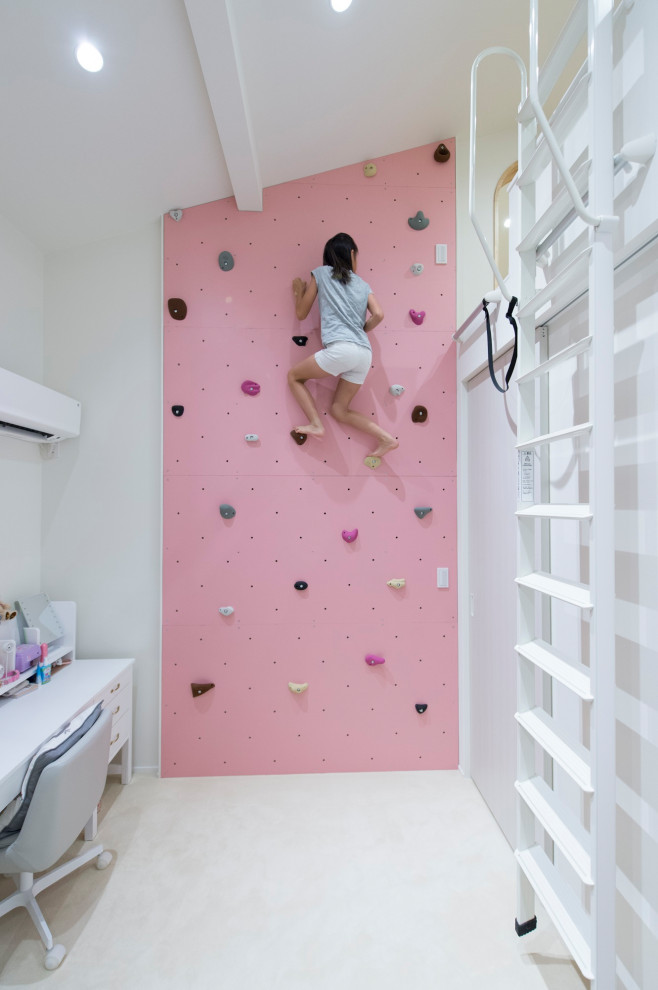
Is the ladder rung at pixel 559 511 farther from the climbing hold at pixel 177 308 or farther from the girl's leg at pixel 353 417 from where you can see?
the climbing hold at pixel 177 308

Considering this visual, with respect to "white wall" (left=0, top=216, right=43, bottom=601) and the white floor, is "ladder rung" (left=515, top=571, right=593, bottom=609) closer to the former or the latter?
the white floor

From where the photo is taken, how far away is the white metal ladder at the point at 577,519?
1.00 metres

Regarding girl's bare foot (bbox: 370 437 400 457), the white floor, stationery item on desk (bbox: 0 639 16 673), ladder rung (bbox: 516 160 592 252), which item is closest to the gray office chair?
the white floor

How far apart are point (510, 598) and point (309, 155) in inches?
87.2

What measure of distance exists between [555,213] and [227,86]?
131 cm

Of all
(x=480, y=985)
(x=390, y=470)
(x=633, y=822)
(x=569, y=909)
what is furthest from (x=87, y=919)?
(x=390, y=470)

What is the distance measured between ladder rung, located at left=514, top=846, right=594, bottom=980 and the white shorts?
1.85 meters

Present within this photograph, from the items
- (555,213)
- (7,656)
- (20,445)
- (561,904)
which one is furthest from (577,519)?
(20,445)

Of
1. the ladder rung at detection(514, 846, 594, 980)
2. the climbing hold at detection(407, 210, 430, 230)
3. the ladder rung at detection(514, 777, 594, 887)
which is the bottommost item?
the ladder rung at detection(514, 846, 594, 980)

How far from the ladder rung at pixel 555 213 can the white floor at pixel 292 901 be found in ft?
6.84

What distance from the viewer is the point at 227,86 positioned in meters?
1.73

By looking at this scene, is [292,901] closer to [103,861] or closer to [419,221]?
[103,861]

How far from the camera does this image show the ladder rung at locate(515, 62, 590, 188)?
1144 mm

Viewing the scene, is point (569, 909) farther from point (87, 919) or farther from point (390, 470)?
point (390, 470)
